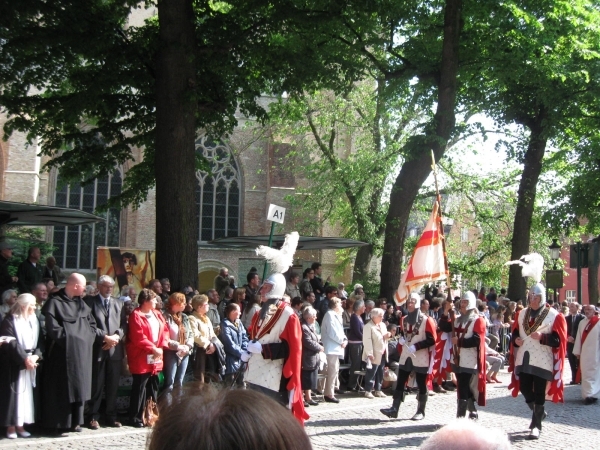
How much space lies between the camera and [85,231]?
3484 centimetres

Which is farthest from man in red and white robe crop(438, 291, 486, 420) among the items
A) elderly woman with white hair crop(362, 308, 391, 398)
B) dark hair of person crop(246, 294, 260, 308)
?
dark hair of person crop(246, 294, 260, 308)

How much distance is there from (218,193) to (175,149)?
68.7 ft

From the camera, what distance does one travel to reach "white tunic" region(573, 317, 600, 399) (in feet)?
52.8

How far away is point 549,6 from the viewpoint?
1978cm

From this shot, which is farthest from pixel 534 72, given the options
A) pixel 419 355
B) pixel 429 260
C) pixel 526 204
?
pixel 419 355

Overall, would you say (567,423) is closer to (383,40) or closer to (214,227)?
(383,40)

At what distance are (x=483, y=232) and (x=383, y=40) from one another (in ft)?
47.9

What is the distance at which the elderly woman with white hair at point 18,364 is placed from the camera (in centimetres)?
1014

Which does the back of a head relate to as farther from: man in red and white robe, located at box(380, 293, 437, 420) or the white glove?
man in red and white robe, located at box(380, 293, 437, 420)

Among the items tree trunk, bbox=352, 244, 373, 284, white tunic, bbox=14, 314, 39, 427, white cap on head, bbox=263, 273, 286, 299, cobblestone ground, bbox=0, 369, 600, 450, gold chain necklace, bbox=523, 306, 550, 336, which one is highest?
tree trunk, bbox=352, 244, 373, 284

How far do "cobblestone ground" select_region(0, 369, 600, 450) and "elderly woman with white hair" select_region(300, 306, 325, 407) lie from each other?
0.41 meters

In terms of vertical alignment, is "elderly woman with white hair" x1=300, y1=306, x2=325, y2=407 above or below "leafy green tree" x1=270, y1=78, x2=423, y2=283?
below

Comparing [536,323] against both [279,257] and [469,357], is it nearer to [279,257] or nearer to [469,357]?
[469,357]

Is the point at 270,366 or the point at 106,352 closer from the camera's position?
the point at 270,366
